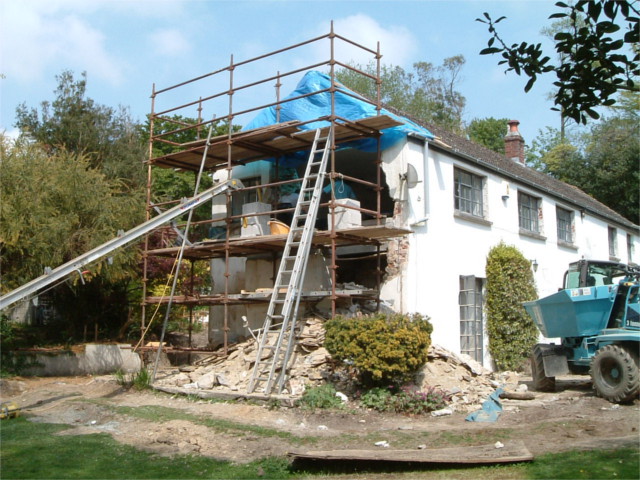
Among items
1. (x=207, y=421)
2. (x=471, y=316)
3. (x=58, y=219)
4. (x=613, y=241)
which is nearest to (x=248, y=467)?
(x=207, y=421)

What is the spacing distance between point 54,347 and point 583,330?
13.1 meters

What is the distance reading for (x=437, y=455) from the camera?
749 cm

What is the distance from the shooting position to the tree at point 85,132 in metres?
26.6

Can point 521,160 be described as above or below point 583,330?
above

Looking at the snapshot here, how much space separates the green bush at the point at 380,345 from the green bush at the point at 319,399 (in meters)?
0.60

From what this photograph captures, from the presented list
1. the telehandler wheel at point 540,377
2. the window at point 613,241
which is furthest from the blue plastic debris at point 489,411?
the window at point 613,241

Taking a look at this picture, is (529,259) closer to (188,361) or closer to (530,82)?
(188,361)

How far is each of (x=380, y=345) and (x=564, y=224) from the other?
13.5 meters

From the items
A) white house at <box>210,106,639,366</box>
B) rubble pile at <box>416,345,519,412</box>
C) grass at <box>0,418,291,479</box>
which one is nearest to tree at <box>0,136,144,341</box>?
white house at <box>210,106,639,366</box>

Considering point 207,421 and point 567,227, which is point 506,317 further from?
point 207,421

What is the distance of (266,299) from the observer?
14180 mm

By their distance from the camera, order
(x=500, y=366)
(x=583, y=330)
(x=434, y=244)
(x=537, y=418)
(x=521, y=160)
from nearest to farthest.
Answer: (x=537, y=418) → (x=583, y=330) → (x=434, y=244) → (x=500, y=366) → (x=521, y=160)

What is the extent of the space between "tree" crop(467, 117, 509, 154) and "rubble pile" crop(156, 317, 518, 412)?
31.8 meters

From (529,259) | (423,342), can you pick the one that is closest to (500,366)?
(529,259)
